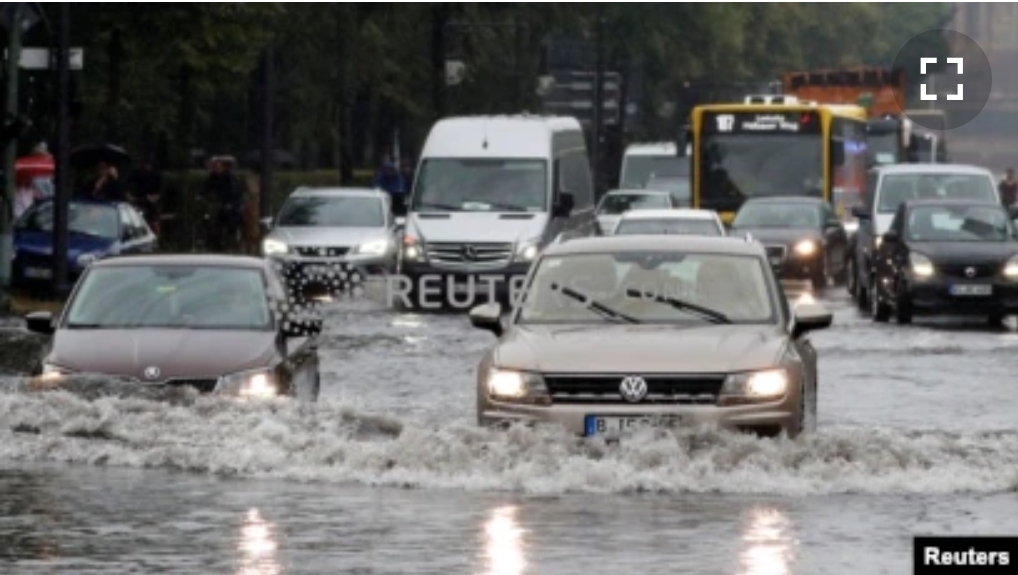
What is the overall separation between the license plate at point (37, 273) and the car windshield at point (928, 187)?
1187 cm

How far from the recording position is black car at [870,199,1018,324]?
127 feet

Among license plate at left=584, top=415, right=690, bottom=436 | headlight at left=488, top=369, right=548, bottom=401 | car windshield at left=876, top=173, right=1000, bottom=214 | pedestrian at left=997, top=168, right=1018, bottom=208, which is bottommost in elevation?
pedestrian at left=997, top=168, right=1018, bottom=208

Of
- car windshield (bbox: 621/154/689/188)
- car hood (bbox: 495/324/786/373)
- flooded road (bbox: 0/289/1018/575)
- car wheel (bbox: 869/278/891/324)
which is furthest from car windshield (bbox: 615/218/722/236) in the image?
car windshield (bbox: 621/154/689/188)

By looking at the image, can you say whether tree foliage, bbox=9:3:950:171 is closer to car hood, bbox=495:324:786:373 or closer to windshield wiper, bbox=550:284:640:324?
windshield wiper, bbox=550:284:640:324

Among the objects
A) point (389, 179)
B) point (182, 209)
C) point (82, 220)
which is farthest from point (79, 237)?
point (389, 179)

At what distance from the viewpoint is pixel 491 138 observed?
4444cm

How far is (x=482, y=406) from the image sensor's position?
1794 cm

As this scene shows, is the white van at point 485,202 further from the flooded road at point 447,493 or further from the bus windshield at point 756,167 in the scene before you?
the flooded road at point 447,493

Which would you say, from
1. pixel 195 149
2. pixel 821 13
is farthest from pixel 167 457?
pixel 821 13

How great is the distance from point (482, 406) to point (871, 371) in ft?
43.4

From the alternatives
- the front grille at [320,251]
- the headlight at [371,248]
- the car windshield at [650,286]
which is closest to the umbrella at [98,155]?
the front grille at [320,251]

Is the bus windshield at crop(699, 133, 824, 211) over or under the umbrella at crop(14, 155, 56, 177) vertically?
under

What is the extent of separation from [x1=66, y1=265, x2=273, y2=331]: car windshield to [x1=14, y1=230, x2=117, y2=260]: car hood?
1887 cm

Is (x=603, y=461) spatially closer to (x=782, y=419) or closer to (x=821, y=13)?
(x=782, y=419)
